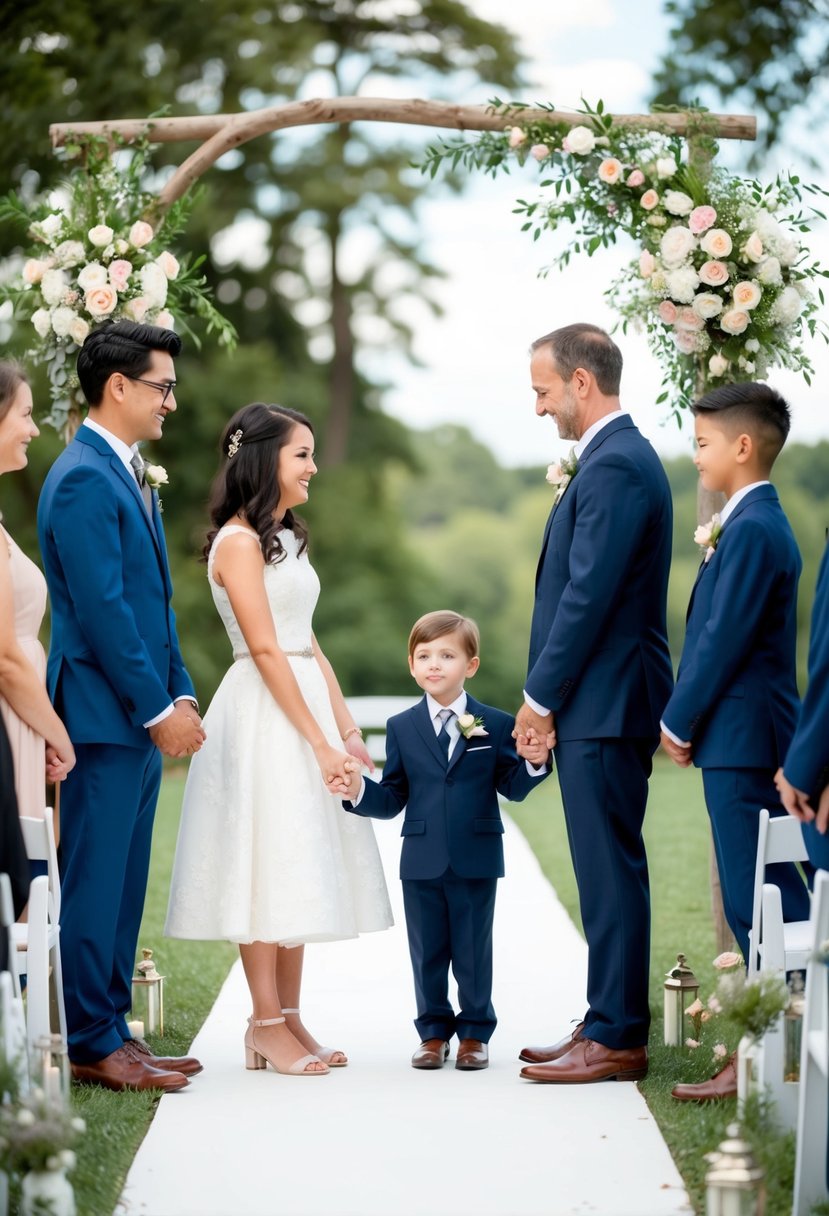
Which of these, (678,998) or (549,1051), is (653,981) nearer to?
(678,998)

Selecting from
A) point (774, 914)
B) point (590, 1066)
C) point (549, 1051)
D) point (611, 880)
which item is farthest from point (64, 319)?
point (774, 914)

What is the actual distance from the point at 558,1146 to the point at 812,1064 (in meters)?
0.92

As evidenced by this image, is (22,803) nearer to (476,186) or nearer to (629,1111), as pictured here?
(629,1111)

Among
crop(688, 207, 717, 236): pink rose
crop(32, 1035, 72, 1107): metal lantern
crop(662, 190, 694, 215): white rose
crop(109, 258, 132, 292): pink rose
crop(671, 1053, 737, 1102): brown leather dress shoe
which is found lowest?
crop(671, 1053, 737, 1102): brown leather dress shoe

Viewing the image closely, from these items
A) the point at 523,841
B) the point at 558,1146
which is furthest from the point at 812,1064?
the point at 523,841

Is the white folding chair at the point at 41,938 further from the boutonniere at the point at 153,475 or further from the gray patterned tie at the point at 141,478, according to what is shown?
the boutonniere at the point at 153,475

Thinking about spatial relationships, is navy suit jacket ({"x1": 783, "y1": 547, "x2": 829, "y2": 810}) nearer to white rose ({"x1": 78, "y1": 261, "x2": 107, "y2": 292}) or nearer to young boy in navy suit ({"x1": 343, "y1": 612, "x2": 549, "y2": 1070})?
young boy in navy suit ({"x1": 343, "y1": 612, "x2": 549, "y2": 1070})

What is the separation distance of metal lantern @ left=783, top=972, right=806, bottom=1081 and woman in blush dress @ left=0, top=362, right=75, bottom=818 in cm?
192

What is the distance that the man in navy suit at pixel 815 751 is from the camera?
3.31 meters

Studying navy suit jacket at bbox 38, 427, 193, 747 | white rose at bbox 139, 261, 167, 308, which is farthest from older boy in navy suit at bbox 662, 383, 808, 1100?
white rose at bbox 139, 261, 167, 308

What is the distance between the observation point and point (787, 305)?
5.51 metres

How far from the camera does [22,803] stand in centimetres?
417

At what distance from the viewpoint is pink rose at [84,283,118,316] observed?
18.1ft

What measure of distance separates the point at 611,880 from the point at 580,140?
2.82 meters
